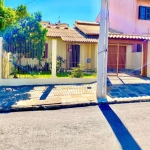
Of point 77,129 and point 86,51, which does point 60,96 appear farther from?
point 86,51

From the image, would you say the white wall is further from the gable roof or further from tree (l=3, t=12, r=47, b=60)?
the gable roof

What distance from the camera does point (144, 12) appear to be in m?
20.8

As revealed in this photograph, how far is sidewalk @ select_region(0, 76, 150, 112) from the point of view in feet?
22.2

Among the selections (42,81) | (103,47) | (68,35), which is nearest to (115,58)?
(68,35)

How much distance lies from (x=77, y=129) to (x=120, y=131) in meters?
1.02

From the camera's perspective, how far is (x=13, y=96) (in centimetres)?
784

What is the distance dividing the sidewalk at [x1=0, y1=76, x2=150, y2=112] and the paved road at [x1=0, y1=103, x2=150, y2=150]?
20.8 inches

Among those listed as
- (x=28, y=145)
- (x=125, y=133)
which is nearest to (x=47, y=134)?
(x=28, y=145)

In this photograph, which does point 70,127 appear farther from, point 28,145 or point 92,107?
point 92,107

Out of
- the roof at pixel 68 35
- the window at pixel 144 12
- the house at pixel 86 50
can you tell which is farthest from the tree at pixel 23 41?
the window at pixel 144 12

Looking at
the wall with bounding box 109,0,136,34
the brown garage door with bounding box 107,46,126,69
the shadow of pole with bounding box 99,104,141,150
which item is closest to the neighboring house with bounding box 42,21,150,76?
the brown garage door with bounding box 107,46,126,69

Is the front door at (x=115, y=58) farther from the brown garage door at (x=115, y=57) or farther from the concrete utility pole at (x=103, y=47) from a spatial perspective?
the concrete utility pole at (x=103, y=47)

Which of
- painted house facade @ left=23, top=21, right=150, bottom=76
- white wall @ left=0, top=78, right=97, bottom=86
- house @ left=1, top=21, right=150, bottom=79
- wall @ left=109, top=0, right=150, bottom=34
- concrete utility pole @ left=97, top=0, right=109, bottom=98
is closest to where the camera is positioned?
concrete utility pole @ left=97, top=0, right=109, bottom=98

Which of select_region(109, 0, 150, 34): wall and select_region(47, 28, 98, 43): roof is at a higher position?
select_region(109, 0, 150, 34): wall
